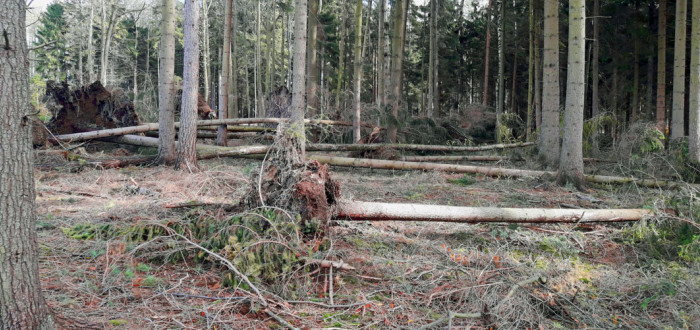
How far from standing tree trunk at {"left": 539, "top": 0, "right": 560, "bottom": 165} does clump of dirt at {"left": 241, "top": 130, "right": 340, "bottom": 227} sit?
28.0 feet

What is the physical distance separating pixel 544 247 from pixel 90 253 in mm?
4829

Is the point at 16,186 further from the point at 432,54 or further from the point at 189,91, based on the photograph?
the point at 432,54

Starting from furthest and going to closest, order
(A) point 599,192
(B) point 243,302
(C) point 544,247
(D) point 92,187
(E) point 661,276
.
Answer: (A) point 599,192
(D) point 92,187
(C) point 544,247
(E) point 661,276
(B) point 243,302

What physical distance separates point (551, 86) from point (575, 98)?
288cm

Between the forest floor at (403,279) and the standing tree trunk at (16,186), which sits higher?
the standing tree trunk at (16,186)

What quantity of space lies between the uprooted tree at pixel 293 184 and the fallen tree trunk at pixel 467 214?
0.91 ft

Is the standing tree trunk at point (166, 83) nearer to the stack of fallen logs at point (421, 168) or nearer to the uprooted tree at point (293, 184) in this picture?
the stack of fallen logs at point (421, 168)

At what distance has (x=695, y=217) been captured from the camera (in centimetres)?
511

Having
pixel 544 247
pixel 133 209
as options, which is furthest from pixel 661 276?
pixel 133 209

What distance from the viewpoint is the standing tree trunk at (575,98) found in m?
8.34

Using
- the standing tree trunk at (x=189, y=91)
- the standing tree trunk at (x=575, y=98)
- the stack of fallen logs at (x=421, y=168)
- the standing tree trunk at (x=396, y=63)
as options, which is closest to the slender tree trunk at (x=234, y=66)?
the stack of fallen logs at (x=421, y=168)

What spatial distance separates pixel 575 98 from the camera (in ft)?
27.6

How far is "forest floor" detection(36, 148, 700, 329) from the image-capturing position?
319 cm

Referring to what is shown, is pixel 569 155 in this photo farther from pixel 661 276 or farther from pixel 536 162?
pixel 661 276
